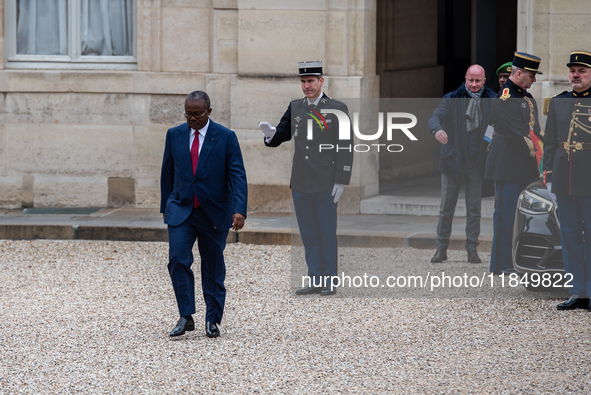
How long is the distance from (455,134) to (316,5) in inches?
134

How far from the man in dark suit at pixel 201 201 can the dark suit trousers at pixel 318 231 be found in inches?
56.0

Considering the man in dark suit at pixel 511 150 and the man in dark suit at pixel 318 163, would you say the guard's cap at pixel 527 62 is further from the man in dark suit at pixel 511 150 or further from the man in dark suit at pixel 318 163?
the man in dark suit at pixel 318 163

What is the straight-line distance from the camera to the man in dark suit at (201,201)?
6.74 metres

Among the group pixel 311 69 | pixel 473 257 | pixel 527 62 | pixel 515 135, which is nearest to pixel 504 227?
pixel 473 257

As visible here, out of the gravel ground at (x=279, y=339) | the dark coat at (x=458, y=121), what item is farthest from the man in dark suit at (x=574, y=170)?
the dark coat at (x=458, y=121)

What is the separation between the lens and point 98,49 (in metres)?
12.5

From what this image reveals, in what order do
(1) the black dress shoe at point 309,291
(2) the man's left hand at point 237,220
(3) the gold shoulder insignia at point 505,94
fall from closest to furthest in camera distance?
(2) the man's left hand at point 237,220 → (1) the black dress shoe at point 309,291 → (3) the gold shoulder insignia at point 505,94

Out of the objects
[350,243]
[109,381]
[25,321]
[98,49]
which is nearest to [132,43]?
[98,49]

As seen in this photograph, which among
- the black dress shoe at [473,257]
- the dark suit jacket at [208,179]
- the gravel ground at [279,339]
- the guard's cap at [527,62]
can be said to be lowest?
the gravel ground at [279,339]

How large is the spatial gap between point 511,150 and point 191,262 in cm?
310

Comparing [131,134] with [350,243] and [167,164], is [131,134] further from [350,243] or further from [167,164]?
[167,164]

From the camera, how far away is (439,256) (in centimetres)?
875

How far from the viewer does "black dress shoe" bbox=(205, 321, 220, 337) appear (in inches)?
265

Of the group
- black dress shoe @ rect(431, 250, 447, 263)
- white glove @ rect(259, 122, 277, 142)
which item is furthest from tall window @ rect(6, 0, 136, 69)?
black dress shoe @ rect(431, 250, 447, 263)
